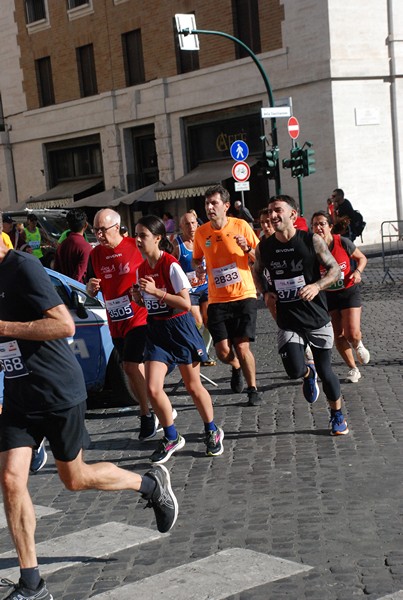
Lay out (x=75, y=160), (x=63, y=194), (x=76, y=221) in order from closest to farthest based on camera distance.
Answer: (x=76, y=221), (x=63, y=194), (x=75, y=160)

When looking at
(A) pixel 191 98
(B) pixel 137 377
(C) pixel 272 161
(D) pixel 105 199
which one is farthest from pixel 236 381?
Answer: (D) pixel 105 199

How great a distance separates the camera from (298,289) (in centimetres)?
780

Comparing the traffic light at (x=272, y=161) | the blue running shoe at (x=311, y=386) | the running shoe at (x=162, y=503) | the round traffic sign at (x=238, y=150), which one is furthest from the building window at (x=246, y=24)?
the running shoe at (x=162, y=503)

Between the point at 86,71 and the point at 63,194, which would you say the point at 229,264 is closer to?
the point at 63,194

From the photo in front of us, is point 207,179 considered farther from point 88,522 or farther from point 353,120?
point 88,522

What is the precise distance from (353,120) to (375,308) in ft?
47.5

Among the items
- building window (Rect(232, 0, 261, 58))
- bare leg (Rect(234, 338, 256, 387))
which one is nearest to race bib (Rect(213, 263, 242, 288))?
bare leg (Rect(234, 338, 256, 387))

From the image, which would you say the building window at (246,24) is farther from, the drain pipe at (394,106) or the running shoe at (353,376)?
the running shoe at (353,376)

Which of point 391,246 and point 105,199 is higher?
point 105,199

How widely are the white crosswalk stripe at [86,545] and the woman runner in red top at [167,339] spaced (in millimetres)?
1648

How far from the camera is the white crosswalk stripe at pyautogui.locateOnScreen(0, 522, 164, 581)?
202 inches

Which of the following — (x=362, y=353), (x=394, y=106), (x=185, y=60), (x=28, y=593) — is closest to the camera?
(x=28, y=593)

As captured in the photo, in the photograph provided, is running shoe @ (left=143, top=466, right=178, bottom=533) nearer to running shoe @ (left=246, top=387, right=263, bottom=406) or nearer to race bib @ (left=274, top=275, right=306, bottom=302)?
race bib @ (left=274, top=275, right=306, bottom=302)

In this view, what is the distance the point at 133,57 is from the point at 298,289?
29.2 m
